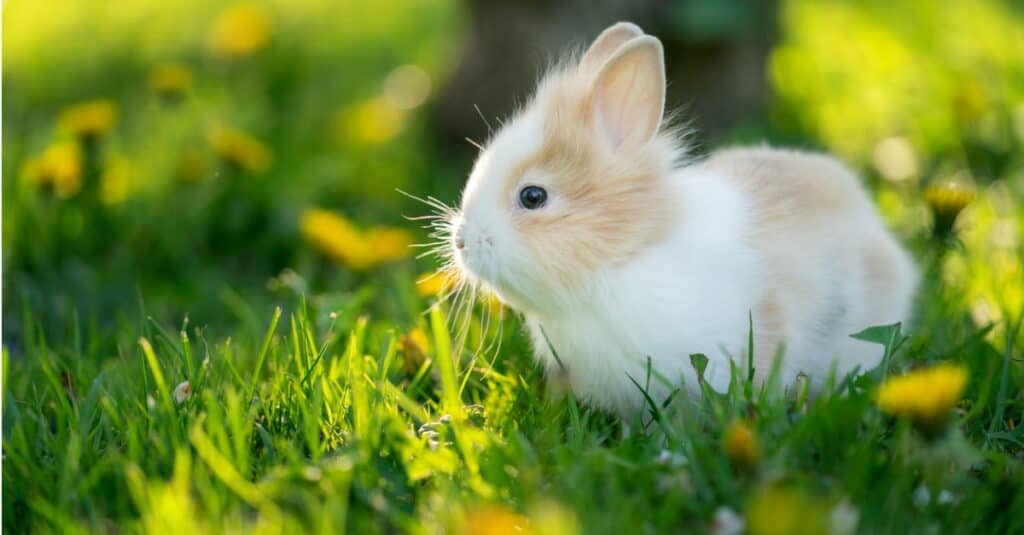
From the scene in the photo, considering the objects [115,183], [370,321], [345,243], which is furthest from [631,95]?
[115,183]

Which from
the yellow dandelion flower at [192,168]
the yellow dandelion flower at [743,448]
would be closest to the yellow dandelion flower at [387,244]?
the yellow dandelion flower at [192,168]

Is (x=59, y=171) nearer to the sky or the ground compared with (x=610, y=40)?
nearer to the ground

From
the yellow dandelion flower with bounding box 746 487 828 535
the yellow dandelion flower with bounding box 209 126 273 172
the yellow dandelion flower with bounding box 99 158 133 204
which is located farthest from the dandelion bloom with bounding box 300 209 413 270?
the yellow dandelion flower with bounding box 746 487 828 535

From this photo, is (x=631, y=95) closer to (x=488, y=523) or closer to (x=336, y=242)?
(x=488, y=523)

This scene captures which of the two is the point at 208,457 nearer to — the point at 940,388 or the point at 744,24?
the point at 940,388

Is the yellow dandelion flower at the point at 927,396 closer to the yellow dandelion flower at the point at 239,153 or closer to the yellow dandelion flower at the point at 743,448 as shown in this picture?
the yellow dandelion flower at the point at 743,448

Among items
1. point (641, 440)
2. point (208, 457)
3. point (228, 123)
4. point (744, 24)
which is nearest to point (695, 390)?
point (641, 440)
